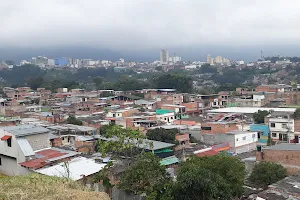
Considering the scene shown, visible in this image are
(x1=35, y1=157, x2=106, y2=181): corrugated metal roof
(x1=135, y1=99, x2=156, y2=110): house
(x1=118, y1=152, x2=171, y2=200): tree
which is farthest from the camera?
(x1=135, y1=99, x2=156, y2=110): house

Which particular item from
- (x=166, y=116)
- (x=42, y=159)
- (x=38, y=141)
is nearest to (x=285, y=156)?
(x=42, y=159)

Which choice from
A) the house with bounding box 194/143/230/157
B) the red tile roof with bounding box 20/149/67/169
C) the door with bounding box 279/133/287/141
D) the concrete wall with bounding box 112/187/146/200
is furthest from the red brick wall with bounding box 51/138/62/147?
the door with bounding box 279/133/287/141

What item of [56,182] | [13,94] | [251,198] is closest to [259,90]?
[13,94]

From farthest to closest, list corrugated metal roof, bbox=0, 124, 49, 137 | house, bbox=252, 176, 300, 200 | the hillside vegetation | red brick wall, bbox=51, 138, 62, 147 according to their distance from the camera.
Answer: red brick wall, bbox=51, 138, 62, 147 → corrugated metal roof, bbox=0, 124, 49, 137 → house, bbox=252, 176, 300, 200 → the hillside vegetation

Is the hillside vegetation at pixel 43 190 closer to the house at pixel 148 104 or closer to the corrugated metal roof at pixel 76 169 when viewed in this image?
the corrugated metal roof at pixel 76 169

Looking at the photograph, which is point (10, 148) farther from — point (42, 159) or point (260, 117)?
point (260, 117)

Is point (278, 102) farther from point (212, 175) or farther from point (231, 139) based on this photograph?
point (212, 175)

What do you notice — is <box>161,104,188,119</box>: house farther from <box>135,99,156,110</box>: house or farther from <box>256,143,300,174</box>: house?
<box>256,143,300,174</box>: house
